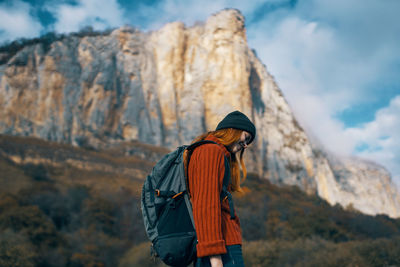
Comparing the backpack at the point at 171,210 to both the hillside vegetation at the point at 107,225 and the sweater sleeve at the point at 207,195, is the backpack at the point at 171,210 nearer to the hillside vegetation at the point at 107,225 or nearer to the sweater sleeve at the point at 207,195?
the sweater sleeve at the point at 207,195

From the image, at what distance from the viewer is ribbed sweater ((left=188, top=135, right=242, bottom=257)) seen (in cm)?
170

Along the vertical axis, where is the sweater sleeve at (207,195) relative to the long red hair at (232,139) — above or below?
below

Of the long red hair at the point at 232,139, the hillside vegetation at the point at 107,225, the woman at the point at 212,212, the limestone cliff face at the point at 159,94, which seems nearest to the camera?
the woman at the point at 212,212

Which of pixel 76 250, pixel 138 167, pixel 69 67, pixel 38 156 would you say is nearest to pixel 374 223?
pixel 76 250

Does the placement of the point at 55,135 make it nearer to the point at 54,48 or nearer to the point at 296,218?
the point at 54,48

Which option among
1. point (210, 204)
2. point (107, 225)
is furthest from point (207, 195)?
point (107, 225)

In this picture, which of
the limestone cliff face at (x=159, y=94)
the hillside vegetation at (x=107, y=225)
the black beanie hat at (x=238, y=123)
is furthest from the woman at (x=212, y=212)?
the limestone cliff face at (x=159, y=94)

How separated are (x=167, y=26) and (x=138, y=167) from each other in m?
25.0

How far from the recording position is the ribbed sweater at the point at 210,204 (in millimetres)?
1698

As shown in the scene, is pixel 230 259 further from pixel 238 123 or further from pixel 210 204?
pixel 238 123

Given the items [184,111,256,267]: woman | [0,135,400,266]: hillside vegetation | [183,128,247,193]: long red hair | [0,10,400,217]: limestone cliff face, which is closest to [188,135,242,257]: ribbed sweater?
[184,111,256,267]: woman

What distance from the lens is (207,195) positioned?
174 centimetres

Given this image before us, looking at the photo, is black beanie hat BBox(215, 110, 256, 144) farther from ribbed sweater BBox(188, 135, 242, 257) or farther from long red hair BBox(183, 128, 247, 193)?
ribbed sweater BBox(188, 135, 242, 257)

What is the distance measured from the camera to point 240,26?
53.9 meters
